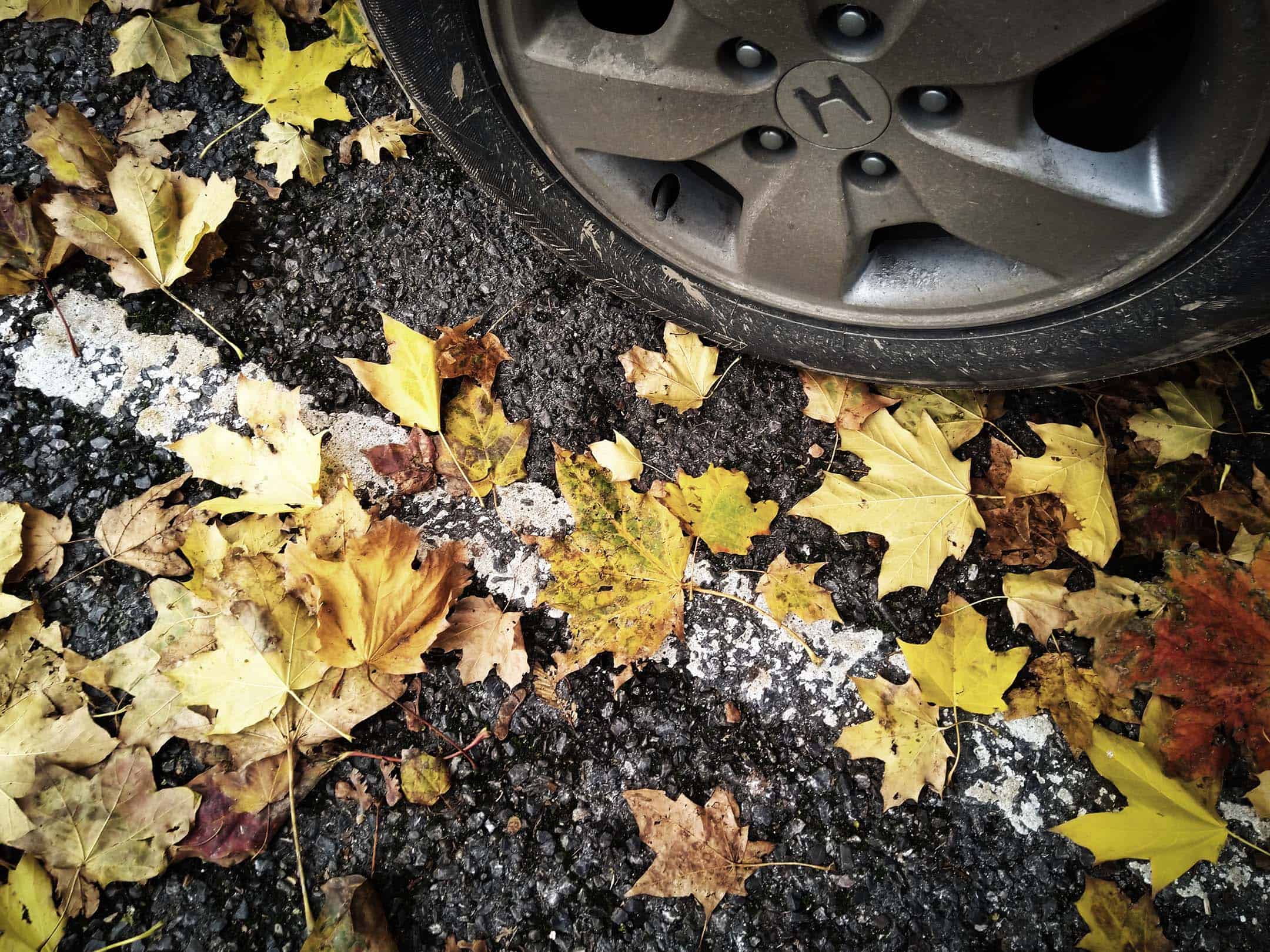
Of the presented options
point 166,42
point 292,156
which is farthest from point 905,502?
point 166,42

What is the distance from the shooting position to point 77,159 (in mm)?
2062

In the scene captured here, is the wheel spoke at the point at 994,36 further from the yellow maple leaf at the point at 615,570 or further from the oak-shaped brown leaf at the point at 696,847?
the oak-shaped brown leaf at the point at 696,847

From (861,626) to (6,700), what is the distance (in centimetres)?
163

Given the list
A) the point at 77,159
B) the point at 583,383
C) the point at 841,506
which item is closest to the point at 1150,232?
the point at 841,506

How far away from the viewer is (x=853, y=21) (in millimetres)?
1149

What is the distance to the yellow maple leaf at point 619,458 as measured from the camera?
179cm

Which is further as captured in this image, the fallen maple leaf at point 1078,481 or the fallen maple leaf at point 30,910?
the fallen maple leaf at point 1078,481

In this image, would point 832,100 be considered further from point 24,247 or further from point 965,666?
point 24,247

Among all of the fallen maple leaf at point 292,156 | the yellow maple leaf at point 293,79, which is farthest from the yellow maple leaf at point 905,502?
the yellow maple leaf at point 293,79

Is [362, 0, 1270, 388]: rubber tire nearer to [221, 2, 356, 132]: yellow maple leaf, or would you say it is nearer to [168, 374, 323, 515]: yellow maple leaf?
[168, 374, 323, 515]: yellow maple leaf

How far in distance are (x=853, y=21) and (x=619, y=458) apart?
927 mm

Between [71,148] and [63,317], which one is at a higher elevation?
[71,148]

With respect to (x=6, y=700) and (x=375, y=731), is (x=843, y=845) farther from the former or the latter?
(x=6, y=700)

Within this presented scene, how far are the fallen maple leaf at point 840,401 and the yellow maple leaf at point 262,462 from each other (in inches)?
41.5
